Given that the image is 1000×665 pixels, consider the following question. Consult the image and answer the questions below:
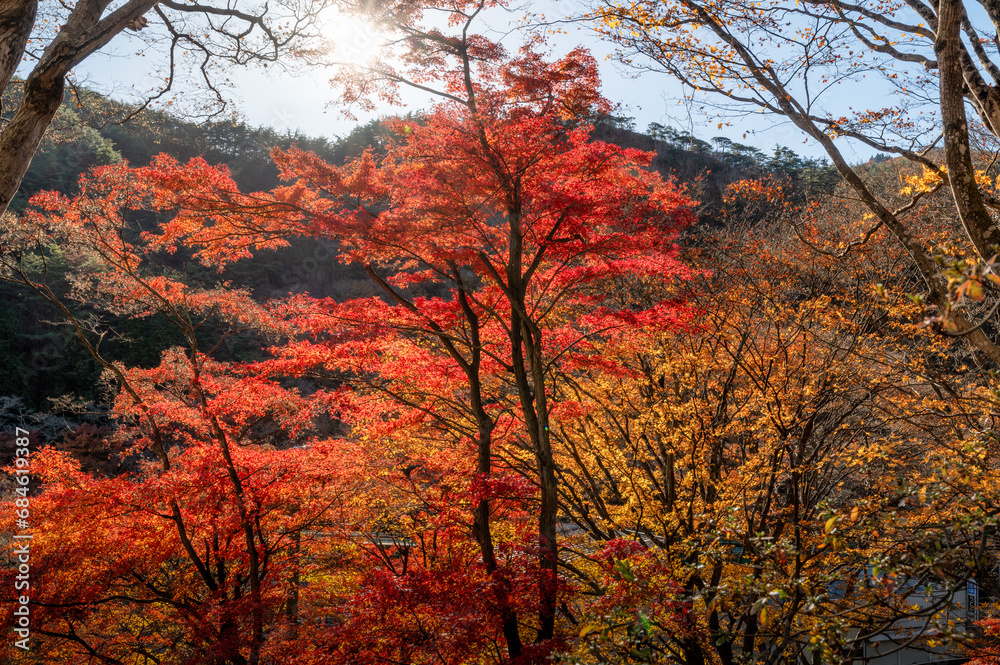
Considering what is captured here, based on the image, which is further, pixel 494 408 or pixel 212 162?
pixel 212 162

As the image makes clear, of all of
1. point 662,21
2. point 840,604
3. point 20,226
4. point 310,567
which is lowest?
point 310,567

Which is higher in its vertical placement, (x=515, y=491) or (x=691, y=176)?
(x=691, y=176)

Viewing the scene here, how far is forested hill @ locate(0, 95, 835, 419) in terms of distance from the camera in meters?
19.1

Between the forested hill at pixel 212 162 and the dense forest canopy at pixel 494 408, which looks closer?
the dense forest canopy at pixel 494 408

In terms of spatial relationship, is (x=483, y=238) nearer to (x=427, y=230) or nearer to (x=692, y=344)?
(x=427, y=230)

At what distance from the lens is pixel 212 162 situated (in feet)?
103

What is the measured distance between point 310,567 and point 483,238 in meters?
6.35

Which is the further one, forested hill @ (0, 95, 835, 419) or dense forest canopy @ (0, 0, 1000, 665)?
forested hill @ (0, 95, 835, 419)

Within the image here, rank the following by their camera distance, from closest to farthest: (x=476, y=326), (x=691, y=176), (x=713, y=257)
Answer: (x=476, y=326) → (x=713, y=257) → (x=691, y=176)

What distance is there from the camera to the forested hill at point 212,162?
1914 cm

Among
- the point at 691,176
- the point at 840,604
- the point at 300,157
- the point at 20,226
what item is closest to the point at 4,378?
the point at 20,226

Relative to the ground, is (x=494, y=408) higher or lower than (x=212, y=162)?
lower

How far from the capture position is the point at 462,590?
5.36 m

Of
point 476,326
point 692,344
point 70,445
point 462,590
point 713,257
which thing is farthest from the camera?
point 70,445
